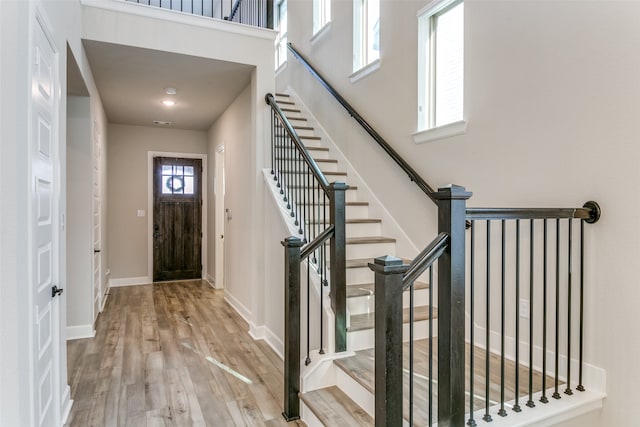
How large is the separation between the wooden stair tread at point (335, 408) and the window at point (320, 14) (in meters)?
4.59

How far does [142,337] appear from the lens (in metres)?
3.90

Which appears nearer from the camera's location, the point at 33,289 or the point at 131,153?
the point at 33,289

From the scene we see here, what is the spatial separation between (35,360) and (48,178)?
943 millimetres

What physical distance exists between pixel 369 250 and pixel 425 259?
5.95 ft

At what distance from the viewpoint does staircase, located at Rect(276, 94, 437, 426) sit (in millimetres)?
2176

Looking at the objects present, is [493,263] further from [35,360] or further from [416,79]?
[35,360]

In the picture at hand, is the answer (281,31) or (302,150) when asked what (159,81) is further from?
(281,31)

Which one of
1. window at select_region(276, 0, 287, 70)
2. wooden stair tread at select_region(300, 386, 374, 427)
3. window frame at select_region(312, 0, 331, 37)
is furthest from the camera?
window at select_region(276, 0, 287, 70)

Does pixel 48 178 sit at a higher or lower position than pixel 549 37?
lower

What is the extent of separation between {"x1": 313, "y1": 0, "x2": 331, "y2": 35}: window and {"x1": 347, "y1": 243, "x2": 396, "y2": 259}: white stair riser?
3307mm

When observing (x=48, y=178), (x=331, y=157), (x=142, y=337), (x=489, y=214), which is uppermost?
(x=331, y=157)

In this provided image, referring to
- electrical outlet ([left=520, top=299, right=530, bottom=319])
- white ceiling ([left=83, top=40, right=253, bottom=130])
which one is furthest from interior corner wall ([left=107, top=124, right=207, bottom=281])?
electrical outlet ([left=520, top=299, right=530, bottom=319])

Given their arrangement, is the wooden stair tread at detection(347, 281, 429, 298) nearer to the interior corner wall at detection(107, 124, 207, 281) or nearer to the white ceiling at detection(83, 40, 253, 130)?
the white ceiling at detection(83, 40, 253, 130)

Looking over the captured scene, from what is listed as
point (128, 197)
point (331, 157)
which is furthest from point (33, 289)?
point (128, 197)
